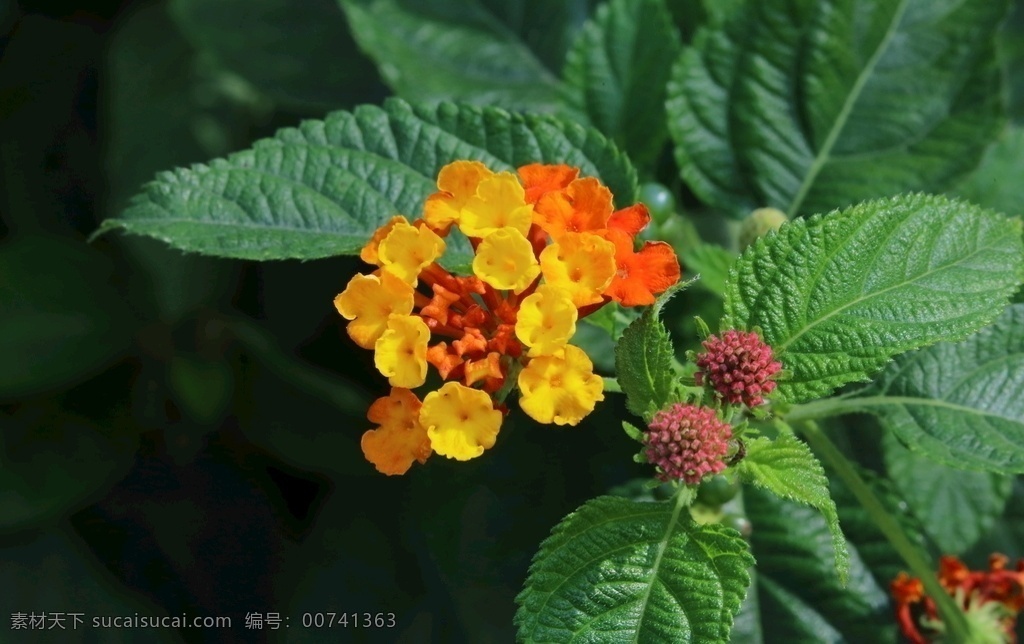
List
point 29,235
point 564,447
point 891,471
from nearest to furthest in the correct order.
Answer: point 564,447, point 891,471, point 29,235

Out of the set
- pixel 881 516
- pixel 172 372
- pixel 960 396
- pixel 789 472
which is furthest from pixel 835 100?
pixel 172 372

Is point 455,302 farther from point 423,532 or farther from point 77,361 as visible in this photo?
point 77,361

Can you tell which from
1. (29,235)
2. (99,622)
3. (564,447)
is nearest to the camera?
(564,447)

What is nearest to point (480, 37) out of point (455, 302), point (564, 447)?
point (564, 447)

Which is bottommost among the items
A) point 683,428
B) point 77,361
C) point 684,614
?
point 77,361

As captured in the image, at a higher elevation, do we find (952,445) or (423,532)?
(952,445)

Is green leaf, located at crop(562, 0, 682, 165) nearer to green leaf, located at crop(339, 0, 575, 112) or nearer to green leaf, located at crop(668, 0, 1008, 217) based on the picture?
green leaf, located at crop(668, 0, 1008, 217)

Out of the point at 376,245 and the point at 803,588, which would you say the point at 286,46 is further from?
the point at 803,588
